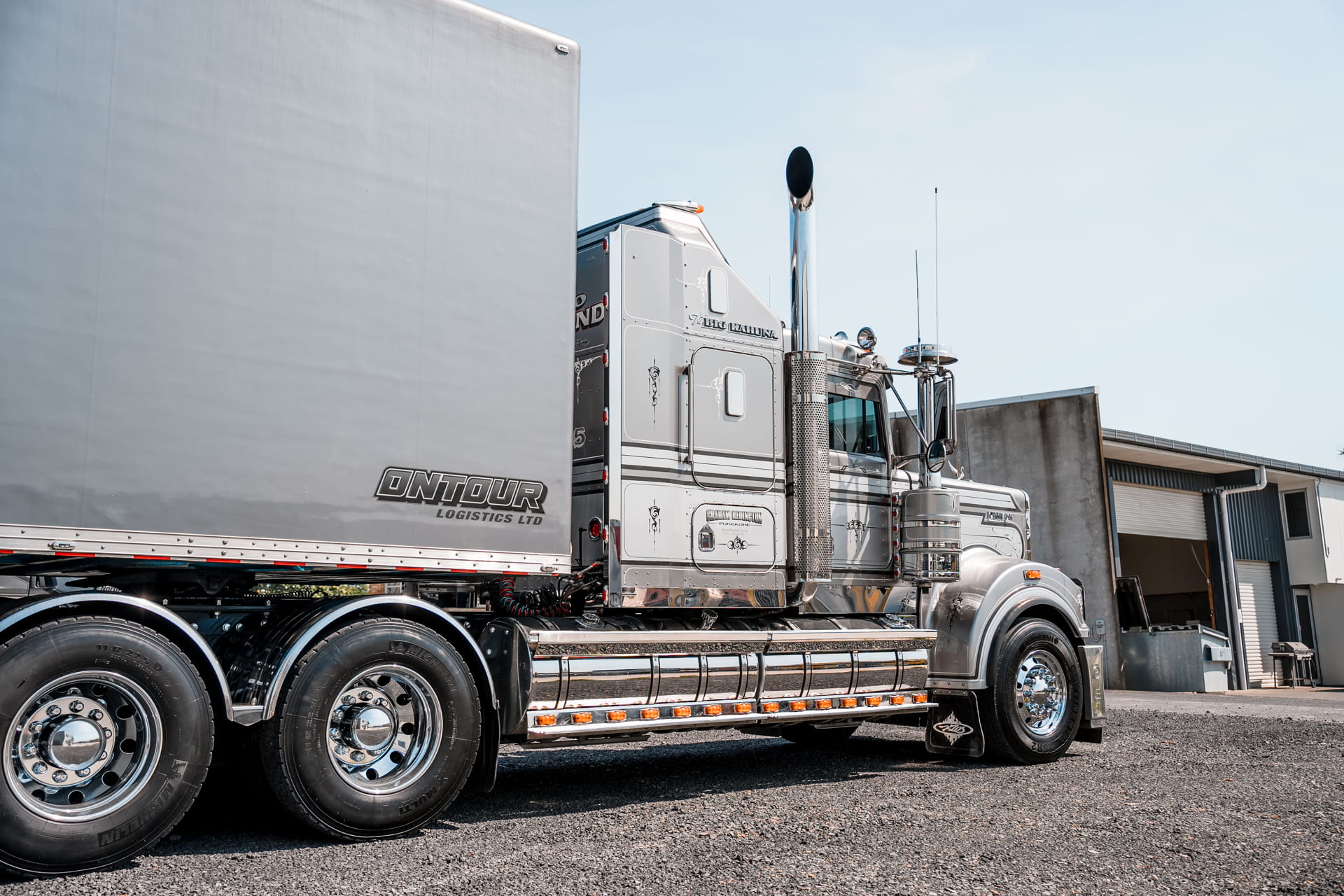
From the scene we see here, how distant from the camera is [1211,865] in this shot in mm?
5426

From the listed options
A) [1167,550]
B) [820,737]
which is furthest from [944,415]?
[1167,550]

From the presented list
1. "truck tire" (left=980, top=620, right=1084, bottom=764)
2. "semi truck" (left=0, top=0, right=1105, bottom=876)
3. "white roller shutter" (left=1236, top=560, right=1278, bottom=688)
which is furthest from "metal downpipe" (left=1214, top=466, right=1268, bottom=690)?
"semi truck" (left=0, top=0, right=1105, bottom=876)

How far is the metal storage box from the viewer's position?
511cm

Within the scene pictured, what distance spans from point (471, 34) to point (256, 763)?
4.21 meters

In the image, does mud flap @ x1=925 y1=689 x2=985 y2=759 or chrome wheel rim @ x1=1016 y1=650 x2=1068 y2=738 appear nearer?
mud flap @ x1=925 y1=689 x2=985 y2=759

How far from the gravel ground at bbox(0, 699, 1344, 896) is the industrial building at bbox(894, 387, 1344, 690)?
1263 centimetres

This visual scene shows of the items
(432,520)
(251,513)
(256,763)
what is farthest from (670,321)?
(256,763)

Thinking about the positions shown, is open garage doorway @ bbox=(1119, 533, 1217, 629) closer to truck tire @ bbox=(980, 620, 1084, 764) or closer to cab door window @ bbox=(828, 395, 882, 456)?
truck tire @ bbox=(980, 620, 1084, 764)

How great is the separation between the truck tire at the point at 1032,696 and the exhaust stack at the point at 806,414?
1.97 m

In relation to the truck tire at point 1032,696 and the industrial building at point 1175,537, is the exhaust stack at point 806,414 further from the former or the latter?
the industrial building at point 1175,537

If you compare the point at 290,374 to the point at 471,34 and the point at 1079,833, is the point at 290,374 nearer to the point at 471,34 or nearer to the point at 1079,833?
the point at 471,34

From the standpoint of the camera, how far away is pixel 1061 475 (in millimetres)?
22125

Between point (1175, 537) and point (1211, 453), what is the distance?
232cm

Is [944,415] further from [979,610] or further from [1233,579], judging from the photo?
[1233,579]
